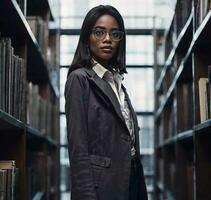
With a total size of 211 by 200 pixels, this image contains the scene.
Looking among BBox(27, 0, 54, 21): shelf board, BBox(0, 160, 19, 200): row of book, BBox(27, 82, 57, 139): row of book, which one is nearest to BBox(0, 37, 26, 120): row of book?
BBox(0, 160, 19, 200): row of book

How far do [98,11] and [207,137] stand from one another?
0.93m

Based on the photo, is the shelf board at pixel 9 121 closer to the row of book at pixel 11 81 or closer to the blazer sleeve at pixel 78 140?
the row of book at pixel 11 81

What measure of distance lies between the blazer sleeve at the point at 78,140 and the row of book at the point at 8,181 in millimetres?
400

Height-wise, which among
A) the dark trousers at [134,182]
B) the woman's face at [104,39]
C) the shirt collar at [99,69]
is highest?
the woman's face at [104,39]

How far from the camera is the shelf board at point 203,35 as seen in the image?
2.05m

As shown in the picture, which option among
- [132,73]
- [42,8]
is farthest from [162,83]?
[42,8]

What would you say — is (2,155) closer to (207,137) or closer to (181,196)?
(207,137)

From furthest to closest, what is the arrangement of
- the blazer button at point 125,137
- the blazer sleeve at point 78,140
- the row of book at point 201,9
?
the row of book at point 201,9 < the blazer button at point 125,137 < the blazer sleeve at point 78,140

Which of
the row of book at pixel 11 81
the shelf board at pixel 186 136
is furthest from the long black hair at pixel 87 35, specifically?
the shelf board at pixel 186 136

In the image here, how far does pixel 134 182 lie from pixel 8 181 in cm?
54

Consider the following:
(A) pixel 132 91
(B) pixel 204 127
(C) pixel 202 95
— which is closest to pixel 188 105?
(C) pixel 202 95

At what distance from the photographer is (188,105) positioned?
131 inches

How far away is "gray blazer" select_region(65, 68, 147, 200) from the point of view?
5.37 feet

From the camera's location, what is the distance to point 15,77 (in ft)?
6.95
